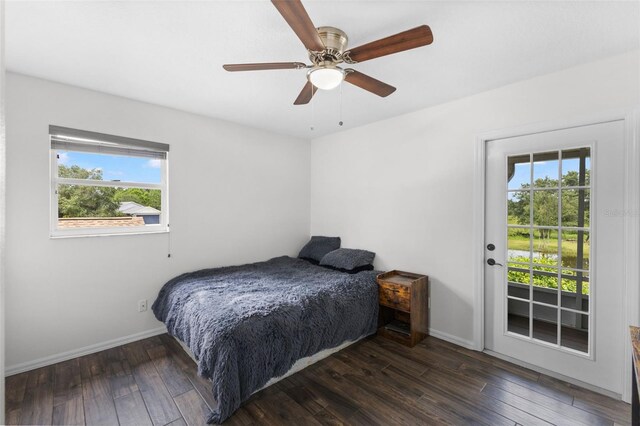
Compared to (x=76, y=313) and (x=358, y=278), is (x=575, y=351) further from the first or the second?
(x=76, y=313)

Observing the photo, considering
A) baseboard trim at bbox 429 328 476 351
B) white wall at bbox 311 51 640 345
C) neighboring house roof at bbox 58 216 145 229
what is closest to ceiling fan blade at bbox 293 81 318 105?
white wall at bbox 311 51 640 345

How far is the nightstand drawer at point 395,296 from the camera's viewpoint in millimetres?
2760

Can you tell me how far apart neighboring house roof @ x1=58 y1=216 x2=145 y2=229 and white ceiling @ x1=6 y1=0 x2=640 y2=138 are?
1.20 metres

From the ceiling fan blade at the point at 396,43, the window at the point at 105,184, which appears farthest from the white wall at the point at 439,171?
the window at the point at 105,184

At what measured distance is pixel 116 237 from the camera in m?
2.75

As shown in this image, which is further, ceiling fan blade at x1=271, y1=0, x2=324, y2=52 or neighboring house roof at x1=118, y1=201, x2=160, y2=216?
neighboring house roof at x1=118, y1=201, x2=160, y2=216

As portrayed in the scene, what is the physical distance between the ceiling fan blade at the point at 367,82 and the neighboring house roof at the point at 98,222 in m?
2.54

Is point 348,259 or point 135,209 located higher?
point 135,209

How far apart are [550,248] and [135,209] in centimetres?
388

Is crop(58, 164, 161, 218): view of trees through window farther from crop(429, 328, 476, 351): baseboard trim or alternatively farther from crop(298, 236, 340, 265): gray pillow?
crop(429, 328, 476, 351): baseboard trim

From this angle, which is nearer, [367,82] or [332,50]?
[332,50]

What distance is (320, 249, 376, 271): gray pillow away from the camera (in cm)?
332

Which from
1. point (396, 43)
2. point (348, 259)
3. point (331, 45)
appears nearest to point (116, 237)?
point (348, 259)

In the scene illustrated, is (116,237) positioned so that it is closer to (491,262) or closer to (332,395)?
(332,395)
